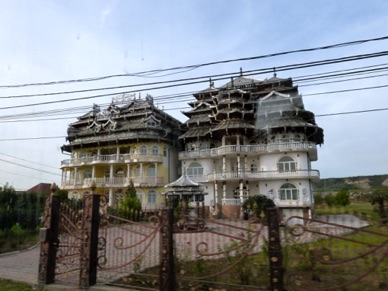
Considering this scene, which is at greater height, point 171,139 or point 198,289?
point 171,139

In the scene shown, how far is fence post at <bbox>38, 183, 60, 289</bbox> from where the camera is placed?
5699 millimetres

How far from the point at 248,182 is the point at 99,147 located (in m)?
17.0

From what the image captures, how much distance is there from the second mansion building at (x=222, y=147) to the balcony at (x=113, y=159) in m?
0.11

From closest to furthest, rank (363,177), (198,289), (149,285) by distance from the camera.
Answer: (198,289) < (149,285) < (363,177)

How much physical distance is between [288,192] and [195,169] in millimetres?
9155

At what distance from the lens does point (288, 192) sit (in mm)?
24188

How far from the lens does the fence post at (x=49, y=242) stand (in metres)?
5.70

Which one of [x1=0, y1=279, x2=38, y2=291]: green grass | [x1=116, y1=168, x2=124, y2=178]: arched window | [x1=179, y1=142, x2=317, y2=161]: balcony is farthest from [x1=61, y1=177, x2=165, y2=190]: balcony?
[x1=0, y1=279, x2=38, y2=291]: green grass

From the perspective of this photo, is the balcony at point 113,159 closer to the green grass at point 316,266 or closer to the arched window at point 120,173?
the arched window at point 120,173

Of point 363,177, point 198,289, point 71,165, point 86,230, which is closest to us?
point 198,289

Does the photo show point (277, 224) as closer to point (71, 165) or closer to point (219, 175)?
point (219, 175)

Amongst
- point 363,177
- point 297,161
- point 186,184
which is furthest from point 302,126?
point 363,177

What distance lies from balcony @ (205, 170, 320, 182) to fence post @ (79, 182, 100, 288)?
19902 mm

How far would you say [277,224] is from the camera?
4023 millimetres
